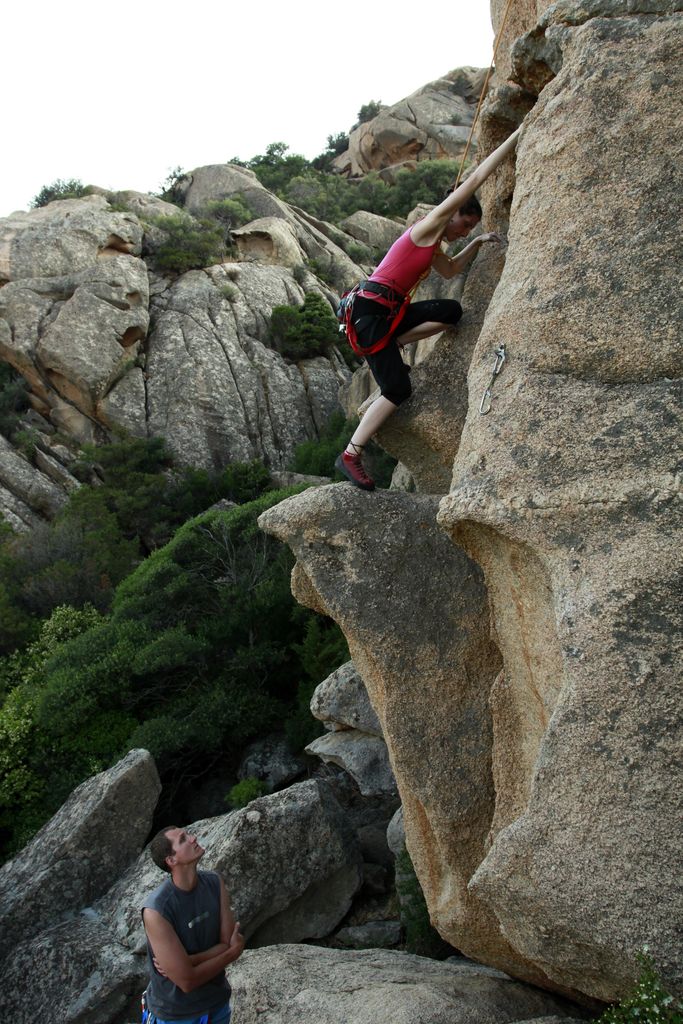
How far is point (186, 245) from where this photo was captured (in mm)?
31078

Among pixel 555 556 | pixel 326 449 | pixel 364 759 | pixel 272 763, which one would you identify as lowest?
pixel 272 763

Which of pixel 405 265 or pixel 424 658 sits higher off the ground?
pixel 405 265

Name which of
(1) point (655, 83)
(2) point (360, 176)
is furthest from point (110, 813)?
(2) point (360, 176)

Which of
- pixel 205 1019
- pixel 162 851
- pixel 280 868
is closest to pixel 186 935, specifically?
pixel 162 851

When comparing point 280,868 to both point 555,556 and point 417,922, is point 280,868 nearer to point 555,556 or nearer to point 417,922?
point 417,922

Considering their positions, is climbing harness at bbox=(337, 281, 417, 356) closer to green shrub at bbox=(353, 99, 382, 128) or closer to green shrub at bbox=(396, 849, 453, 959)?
green shrub at bbox=(396, 849, 453, 959)

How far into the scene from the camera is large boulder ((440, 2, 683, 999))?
411cm

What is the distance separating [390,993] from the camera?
5.73 metres

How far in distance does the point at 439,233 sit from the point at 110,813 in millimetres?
8791

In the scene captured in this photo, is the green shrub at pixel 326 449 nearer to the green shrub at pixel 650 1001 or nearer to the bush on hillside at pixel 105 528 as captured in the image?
the bush on hillside at pixel 105 528

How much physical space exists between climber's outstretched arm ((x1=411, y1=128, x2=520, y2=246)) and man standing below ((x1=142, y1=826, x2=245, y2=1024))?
475 centimetres

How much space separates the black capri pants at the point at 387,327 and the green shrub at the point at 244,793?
845cm

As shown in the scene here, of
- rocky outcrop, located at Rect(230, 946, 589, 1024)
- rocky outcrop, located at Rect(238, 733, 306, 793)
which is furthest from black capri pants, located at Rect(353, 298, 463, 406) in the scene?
rocky outcrop, located at Rect(238, 733, 306, 793)

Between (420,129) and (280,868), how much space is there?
45998 millimetres
